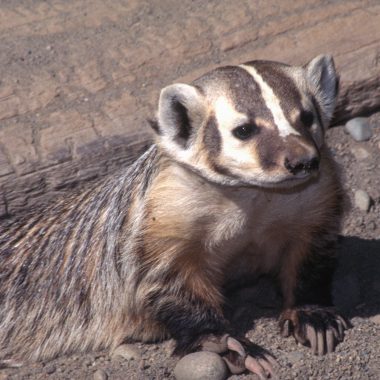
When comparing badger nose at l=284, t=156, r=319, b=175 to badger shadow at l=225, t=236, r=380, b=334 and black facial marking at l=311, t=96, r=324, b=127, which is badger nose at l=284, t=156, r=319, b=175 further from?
badger shadow at l=225, t=236, r=380, b=334

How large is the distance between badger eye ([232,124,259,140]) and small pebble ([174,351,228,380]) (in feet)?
2.94

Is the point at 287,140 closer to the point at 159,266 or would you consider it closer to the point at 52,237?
the point at 159,266

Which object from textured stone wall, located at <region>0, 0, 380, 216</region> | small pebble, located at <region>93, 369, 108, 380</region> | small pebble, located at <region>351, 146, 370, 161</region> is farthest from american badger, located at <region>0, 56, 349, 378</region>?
small pebble, located at <region>351, 146, 370, 161</region>

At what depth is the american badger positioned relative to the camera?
3.39 metres

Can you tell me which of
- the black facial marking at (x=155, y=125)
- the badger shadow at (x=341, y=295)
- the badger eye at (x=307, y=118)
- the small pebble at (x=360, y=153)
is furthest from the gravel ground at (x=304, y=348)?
the black facial marking at (x=155, y=125)

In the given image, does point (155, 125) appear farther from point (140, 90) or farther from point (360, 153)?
point (360, 153)

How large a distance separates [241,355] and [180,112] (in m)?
0.97

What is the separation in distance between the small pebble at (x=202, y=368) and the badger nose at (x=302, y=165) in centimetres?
91

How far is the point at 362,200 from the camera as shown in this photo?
4.67 m

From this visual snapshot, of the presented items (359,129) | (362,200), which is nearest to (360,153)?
(359,129)

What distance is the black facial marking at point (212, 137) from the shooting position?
11.3 ft

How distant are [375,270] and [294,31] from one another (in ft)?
5.19

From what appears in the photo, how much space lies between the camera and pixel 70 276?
13.4 ft

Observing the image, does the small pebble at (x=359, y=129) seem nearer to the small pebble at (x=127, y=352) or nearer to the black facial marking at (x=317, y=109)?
the black facial marking at (x=317, y=109)
